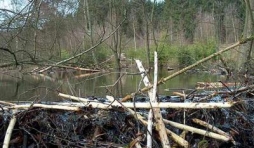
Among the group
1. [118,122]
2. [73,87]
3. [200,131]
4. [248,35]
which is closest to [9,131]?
[118,122]

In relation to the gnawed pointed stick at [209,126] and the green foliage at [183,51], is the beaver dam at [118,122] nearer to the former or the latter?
the gnawed pointed stick at [209,126]

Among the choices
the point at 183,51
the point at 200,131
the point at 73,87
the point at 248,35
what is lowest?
the point at 200,131


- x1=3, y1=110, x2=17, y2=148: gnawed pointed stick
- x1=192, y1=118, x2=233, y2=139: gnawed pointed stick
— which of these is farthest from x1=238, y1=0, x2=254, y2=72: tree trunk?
x1=3, y1=110, x2=17, y2=148: gnawed pointed stick

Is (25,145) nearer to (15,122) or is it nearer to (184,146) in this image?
(15,122)

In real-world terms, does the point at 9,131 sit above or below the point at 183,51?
below

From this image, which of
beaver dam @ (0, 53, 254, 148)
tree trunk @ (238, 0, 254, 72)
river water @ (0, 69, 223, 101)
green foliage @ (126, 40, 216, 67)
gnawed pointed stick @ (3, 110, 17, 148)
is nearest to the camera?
gnawed pointed stick @ (3, 110, 17, 148)

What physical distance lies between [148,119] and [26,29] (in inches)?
119

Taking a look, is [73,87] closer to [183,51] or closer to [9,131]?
[9,131]

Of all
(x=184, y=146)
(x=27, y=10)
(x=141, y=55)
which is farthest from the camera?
(x=141, y=55)

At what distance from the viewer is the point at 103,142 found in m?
3.46

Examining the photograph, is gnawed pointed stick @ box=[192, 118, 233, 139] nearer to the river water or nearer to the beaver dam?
the beaver dam

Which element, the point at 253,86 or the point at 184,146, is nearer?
the point at 184,146

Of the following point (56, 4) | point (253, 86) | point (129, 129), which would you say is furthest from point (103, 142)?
point (56, 4)

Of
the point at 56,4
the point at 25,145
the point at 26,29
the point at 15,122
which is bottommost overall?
the point at 25,145
